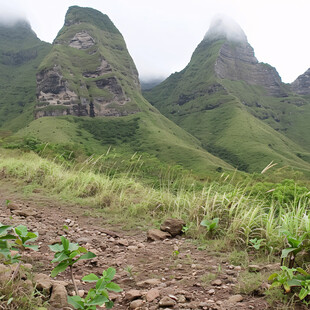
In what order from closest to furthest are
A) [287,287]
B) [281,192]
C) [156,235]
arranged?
1. [287,287]
2. [156,235]
3. [281,192]

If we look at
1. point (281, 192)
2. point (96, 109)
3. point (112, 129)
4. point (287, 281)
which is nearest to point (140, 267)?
point (287, 281)

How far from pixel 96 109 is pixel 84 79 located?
74.9 ft

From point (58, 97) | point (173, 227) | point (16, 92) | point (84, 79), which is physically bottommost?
point (173, 227)

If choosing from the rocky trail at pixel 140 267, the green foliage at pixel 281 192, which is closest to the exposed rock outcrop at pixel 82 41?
the green foliage at pixel 281 192

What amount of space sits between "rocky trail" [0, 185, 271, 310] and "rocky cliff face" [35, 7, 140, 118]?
438 feet

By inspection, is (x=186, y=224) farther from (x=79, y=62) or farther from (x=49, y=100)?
(x=79, y=62)

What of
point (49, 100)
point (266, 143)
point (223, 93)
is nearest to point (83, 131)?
point (49, 100)

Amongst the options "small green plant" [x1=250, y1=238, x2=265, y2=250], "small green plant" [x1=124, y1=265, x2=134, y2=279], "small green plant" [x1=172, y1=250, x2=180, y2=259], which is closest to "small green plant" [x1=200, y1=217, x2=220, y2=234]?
"small green plant" [x1=250, y1=238, x2=265, y2=250]

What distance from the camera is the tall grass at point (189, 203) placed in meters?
3.94

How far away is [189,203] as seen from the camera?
17.1 ft

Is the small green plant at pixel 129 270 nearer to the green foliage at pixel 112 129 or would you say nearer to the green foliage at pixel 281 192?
the green foliage at pixel 281 192

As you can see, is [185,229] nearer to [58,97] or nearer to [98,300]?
[98,300]

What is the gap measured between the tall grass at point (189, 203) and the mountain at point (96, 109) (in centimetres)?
7716

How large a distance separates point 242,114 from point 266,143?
33.9m
